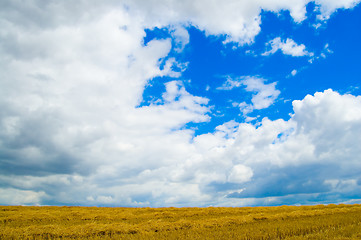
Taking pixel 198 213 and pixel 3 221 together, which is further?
pixel 198 213

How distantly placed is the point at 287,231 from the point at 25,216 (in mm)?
21901

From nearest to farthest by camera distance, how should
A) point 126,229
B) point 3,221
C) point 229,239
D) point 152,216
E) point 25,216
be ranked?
point 229,239, point 126,229, point 3,221, point 25,216, point 152,216

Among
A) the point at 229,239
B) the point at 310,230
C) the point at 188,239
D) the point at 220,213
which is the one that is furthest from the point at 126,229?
the point at 220,213

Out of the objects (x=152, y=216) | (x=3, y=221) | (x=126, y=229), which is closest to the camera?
(x=126, y=229)

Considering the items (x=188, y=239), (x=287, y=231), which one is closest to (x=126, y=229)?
(x=188, y=239)

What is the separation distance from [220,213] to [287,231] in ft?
50.0

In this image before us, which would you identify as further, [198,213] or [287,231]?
[198,213]

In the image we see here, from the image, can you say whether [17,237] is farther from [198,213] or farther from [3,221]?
[198,213]

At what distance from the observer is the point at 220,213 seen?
27562 mm

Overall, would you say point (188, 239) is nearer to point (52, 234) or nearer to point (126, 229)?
point (126, 229)

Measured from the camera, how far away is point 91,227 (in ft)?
51.1

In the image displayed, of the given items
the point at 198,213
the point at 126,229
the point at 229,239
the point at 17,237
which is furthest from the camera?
the point at 198,213

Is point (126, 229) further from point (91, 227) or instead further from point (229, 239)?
point (229, 239)

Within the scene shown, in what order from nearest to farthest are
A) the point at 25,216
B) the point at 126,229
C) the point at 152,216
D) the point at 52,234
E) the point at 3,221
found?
the point at 52,234 → the point at 126,229 → the point at 3,221 → the point at 25,216 → the point at 152,216
